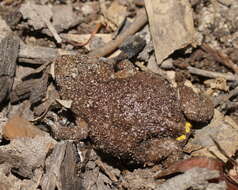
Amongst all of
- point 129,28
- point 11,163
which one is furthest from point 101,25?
point 11,163

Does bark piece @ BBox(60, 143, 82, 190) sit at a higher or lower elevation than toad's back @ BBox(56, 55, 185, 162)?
lower

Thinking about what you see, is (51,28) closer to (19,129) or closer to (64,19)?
(64,19)

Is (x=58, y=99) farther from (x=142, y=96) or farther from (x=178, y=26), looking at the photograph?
(x=178, y=26)

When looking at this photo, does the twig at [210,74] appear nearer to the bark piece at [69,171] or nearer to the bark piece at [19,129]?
the bark piece at [69,171]

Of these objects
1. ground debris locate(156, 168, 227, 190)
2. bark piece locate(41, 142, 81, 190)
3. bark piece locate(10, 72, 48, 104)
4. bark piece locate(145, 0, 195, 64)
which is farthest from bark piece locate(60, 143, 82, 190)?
bark piece locate(145, 0, 195, 64)

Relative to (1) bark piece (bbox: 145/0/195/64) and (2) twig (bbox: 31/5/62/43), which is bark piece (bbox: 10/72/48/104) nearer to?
(2) twig (bbox: 31/5/62/43)

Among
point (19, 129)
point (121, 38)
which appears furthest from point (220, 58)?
point (19, 129)

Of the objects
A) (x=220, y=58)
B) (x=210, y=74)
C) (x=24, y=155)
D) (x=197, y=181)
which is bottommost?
(x=24, y=155)
